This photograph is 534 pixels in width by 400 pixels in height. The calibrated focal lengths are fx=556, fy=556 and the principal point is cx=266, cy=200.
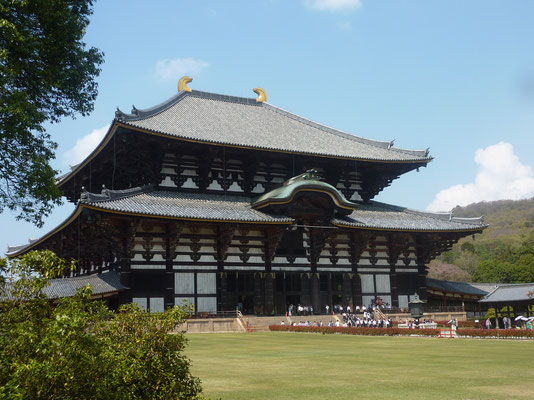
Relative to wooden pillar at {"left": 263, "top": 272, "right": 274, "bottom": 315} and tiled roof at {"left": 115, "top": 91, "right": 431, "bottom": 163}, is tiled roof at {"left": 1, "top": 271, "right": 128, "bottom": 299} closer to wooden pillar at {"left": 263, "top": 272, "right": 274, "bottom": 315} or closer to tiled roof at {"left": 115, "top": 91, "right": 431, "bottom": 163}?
tiled roof at {"left": 115, "top": 91, "right": 431, "bottom": 163}

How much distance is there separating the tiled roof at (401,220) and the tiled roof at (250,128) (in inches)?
186

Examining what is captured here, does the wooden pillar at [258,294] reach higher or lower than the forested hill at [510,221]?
lower

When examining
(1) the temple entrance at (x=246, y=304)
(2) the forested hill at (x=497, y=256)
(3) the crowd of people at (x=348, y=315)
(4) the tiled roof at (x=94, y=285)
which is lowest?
(3) the crowd of people at (x=348, y=315)

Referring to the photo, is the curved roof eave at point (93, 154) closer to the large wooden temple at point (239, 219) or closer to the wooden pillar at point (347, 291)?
the large wooden temple at point (239, 219)

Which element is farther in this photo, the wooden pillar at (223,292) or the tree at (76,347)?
the wooden pillar at (223,292)

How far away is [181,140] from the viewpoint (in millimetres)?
39031

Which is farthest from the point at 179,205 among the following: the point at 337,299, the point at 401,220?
the point at 401,220

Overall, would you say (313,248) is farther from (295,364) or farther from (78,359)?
(78,359)

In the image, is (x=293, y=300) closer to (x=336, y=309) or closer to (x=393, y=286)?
(x=336, y=309)

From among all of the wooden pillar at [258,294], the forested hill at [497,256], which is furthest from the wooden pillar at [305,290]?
the forested hill at [497,256]

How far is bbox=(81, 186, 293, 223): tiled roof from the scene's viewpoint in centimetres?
3450

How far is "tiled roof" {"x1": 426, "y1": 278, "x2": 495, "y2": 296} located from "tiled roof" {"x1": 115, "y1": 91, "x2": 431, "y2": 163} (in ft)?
35.9

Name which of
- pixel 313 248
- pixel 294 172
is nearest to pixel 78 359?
pixel 313 248

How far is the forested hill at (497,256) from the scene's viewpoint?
241ft
